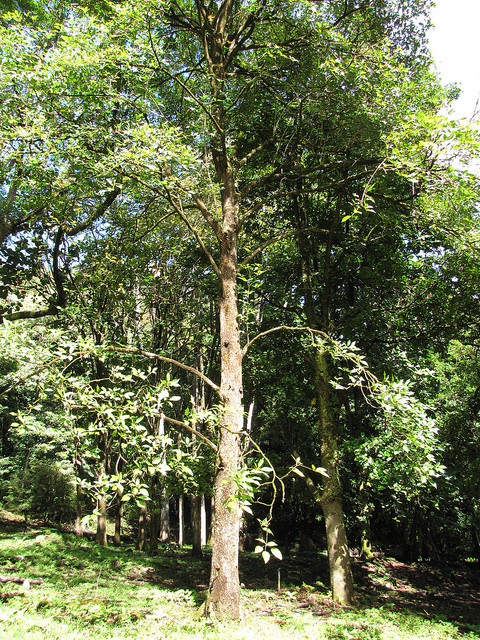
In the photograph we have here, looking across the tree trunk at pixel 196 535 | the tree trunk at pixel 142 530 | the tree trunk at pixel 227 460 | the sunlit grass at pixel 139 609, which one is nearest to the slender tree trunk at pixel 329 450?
the sunlit grass at pixel 139 609

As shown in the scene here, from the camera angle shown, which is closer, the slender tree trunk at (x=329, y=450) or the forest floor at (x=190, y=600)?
the forest floor at (x=190, y=600)

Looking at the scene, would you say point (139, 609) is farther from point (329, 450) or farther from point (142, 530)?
point (142, 530)

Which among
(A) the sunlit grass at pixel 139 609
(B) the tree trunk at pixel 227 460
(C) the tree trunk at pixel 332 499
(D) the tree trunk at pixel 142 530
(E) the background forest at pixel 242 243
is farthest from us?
(D) the tree trunk at pixel 142 530

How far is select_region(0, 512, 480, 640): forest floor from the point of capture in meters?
3.77

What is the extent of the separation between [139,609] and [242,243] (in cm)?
750

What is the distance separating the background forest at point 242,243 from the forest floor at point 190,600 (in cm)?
74

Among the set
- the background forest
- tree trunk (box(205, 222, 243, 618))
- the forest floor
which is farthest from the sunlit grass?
the background forest

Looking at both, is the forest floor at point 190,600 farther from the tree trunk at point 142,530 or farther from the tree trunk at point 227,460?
the tree trunk at point 142,530

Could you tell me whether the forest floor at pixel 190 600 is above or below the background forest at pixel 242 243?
below

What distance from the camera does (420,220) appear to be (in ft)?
20.7

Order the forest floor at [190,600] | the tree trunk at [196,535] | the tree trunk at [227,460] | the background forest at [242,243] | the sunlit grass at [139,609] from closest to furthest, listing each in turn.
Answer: the sunlit grass at [139,609] → the forest floor at [190,600] → the tree trunk at [227,460] → the background forest at [242,243] → the tree trunk at [196,535]

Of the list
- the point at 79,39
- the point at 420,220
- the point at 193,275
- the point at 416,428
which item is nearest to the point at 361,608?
the point at 416,428

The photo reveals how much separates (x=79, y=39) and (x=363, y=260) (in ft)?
22.9

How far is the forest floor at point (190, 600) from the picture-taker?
3.77 metres
